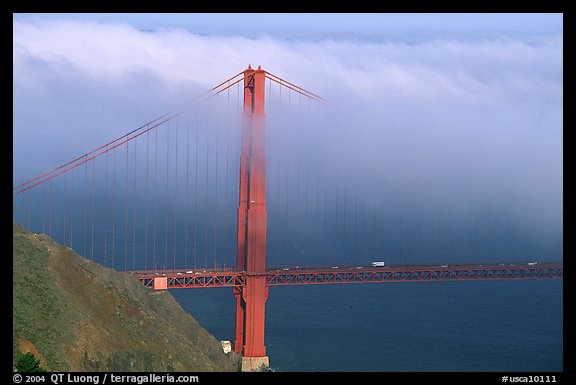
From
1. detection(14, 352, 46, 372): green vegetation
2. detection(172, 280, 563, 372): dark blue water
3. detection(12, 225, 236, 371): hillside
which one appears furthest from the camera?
detection(172, 280, 563, 372): dark blue water

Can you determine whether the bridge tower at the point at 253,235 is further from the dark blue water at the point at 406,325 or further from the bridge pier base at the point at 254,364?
the dark blue water at the point at 406,325

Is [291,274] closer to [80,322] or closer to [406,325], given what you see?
[406,325]

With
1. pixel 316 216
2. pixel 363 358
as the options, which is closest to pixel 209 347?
A: pixel 363 358

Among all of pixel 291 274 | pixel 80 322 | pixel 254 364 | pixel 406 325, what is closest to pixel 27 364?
pixel 80 322

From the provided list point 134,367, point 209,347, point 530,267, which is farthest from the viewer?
point 530,267

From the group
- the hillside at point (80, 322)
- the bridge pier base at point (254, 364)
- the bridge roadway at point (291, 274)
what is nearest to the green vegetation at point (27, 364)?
the hillside at point (80, 322)

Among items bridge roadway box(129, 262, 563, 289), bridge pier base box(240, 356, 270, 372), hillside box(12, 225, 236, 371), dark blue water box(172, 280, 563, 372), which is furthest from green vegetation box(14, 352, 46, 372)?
dark blue water box(172, 280, 563, 372)

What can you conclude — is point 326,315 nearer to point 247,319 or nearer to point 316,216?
point 247,319

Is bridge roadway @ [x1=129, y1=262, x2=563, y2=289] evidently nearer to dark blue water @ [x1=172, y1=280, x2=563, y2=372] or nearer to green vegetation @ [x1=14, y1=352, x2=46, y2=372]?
dark blue water @ [x1=172, y1=280, x2=563, y2=372]
